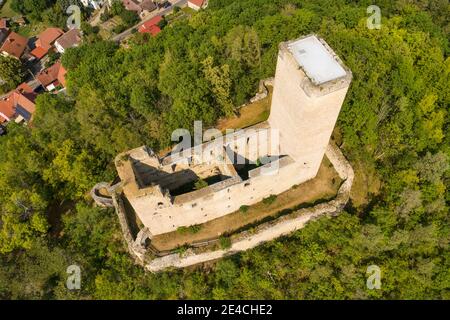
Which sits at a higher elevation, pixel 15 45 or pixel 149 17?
pixel 15 45

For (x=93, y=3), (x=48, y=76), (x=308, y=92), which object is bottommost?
(x=48, y=76)

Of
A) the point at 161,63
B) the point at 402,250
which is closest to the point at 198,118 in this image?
the point at 161,63

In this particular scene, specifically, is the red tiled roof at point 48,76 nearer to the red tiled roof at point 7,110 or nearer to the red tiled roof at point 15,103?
the red tiled roof at point 15,103

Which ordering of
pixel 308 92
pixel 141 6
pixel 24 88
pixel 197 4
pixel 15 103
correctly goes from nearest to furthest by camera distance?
pixel 308 92 → pixel 15 103 → pixel 24 88 → pixel 197 4 → pixel 141 6

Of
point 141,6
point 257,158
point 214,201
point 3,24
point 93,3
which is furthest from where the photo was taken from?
point 93,3

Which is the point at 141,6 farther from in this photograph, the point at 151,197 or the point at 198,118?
the point at 151,197

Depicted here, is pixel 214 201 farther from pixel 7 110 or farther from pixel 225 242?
pixel 7 110

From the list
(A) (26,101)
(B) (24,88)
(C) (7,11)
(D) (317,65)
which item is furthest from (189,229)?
(C) (7,11)
